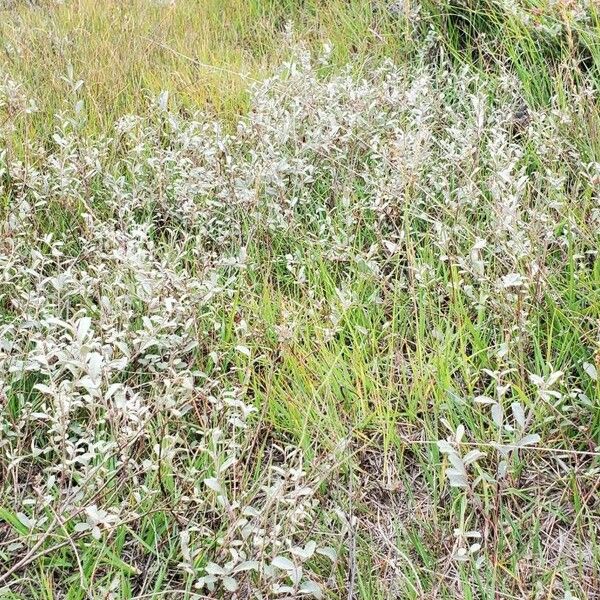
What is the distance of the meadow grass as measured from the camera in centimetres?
167

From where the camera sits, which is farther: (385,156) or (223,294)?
(385,156)

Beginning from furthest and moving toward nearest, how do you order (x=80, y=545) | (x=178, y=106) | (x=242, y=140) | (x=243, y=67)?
1. (x=243, y=67)
2. (x=178, y=106)
3. (x=242, y=140)
4. (x=80, y=545)

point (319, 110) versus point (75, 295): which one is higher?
point (319, 110)

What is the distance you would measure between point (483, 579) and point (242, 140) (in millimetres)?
2418

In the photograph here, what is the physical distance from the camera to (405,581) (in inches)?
62.9

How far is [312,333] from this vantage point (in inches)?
94.5

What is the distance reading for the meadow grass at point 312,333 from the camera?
1667 mm

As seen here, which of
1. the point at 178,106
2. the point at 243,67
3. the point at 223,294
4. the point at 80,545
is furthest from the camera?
the point at 243,67

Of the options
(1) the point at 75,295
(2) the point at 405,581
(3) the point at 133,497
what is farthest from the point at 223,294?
(2) the point at 405,581

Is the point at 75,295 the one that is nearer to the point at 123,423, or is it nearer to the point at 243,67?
the point at 123,423

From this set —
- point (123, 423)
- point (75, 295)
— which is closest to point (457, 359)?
point (123, 423)

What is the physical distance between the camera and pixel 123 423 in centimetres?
189

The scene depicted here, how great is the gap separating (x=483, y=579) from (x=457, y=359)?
28.6 inches

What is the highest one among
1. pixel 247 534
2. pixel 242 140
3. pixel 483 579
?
pixel 242 140
